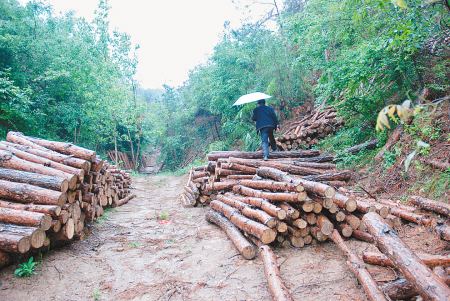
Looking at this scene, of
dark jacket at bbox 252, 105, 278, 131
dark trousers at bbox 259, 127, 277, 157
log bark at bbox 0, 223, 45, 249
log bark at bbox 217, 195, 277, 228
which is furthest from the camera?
dark jacket at bbox 252, 105, 278, 131

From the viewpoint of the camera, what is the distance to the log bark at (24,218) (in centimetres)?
429

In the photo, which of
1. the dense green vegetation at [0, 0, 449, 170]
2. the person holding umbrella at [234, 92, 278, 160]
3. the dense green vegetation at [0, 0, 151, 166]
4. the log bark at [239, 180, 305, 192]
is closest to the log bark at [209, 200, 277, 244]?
the log bark at [239, 180, 305, 192]

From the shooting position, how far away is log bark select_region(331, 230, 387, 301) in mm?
2959

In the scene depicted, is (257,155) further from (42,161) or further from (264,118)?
(42,161)

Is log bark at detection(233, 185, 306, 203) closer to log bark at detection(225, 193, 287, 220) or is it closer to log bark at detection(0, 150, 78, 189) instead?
log bark at detection(225, 193, 287, 220)

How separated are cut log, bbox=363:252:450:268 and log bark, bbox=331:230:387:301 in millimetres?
132

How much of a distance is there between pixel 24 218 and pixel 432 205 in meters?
5.89

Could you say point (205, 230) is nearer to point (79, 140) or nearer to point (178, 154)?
point (79, 140)

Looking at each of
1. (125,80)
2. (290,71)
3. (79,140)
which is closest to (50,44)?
(79,140)

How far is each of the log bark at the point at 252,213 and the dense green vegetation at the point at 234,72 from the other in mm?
2521

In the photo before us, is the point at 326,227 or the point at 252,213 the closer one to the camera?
the point at 326,227

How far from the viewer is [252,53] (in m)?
15.7

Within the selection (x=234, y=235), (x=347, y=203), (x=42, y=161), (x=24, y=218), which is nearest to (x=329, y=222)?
(x=347, y=203)

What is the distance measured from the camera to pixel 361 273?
11.0 ft
